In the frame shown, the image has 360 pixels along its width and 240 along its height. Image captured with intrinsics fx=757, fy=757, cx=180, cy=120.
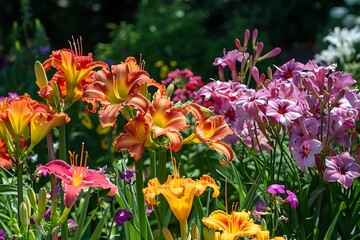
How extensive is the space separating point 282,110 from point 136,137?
493 mm

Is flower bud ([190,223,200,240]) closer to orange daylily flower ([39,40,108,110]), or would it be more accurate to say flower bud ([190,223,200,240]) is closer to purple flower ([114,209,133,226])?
purple flower ([114,209,133,226])

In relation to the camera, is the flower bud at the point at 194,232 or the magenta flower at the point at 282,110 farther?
the magenta flower at the point at 282,110

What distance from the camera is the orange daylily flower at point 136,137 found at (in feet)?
6.37

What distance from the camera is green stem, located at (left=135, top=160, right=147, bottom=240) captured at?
2059 millimetres

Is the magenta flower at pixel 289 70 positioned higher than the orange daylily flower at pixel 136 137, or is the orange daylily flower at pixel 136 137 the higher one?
the magenta flower at pixel 289 70

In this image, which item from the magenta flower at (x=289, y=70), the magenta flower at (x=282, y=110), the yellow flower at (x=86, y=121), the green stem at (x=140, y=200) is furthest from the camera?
the yellow flower at (x=86, y=121)

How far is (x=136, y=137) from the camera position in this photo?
6.46 ft

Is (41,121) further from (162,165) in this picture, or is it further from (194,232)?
(194,232)

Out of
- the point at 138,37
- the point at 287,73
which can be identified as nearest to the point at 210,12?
the point at 138,37

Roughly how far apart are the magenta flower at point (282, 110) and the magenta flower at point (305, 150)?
0.11 meters

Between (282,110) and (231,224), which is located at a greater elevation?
(282,110)

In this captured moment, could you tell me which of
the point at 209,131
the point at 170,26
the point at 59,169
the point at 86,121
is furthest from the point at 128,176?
the point at 170,26

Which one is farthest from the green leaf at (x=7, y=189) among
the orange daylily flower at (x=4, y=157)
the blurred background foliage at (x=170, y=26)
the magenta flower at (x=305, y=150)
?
the blurred background foliage at (x=170, y=26)

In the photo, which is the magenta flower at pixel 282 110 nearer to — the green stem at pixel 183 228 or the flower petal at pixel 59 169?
the green stem at pixel 183 228
